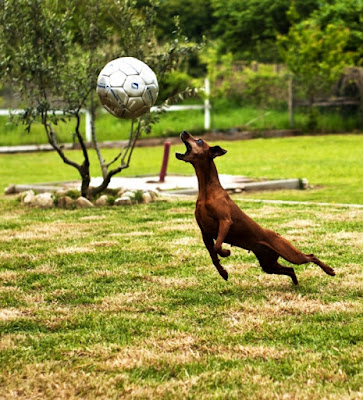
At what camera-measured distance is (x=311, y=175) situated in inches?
659

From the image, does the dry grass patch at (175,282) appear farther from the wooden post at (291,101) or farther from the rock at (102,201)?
the wooden post at (291,101)

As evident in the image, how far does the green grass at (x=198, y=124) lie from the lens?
102 ft

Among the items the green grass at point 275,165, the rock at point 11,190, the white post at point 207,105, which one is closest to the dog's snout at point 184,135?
the green grass at point 275,165

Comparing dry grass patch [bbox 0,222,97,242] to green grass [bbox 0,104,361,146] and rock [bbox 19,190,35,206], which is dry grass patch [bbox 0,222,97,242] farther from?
green grass [bbox 0,104,361,146]

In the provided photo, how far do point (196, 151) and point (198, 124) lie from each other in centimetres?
2840

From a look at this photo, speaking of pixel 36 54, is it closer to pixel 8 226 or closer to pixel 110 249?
pixel 8 226

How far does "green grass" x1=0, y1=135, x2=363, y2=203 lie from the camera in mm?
13964

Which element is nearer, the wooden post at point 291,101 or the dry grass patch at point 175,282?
the dry grass patch at point 175,282

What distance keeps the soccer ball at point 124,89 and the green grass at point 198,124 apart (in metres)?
21.2

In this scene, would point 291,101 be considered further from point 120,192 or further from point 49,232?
point 49,232

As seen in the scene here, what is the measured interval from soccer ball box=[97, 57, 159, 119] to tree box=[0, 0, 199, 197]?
274 cm

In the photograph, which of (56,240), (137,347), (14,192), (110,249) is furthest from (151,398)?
(14,192)

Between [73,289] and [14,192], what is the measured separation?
8664 mm

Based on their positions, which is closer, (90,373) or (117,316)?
(90,373)
